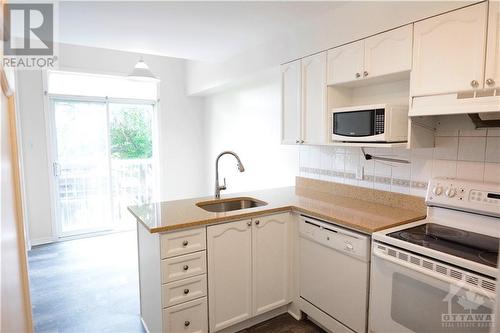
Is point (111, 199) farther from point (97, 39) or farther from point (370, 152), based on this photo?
point (370, 152)

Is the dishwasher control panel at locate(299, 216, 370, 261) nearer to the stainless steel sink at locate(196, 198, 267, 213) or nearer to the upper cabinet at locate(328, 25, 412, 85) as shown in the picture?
the stainless steel sink at locate(196, 198, 267, 213)

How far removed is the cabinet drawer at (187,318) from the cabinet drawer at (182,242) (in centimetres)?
35

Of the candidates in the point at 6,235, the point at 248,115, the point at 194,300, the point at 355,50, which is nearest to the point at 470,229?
the point at 355,50

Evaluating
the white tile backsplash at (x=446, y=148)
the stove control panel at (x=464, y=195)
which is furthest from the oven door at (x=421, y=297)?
the white tile backsplash at (x=446, y=148)

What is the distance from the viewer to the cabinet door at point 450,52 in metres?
1.50

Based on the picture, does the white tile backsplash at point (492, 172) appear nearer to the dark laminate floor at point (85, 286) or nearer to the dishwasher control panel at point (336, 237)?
the dishwasher control panel at point (336, 237)

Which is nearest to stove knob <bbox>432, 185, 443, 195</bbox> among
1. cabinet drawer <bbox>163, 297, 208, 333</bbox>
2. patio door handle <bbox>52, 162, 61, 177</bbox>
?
cabinet drawer <bbox>163, 297, 208, 333</bbox>

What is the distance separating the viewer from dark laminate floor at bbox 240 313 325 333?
2.21 m

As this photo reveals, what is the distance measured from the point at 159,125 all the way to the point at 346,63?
3.42 metres

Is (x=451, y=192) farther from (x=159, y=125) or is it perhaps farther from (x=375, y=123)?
(x=159, y=125)

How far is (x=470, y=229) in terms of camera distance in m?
1.70

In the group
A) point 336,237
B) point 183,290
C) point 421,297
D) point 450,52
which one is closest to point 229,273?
point 183,290

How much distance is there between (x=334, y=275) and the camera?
1981mm

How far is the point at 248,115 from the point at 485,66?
8.76 feet
